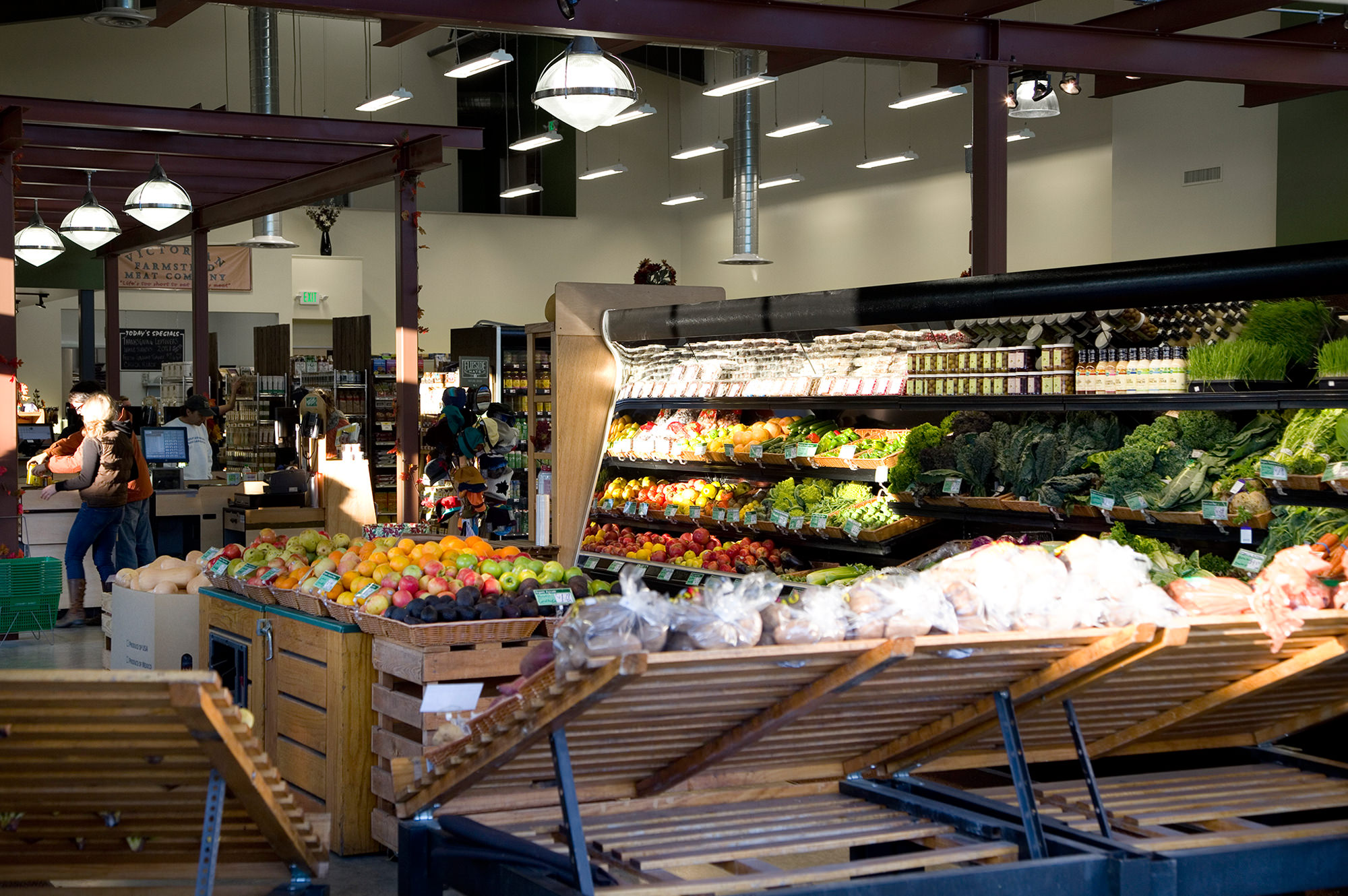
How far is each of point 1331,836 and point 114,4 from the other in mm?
7267

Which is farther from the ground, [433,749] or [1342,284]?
[1342,284]

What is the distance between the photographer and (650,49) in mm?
22328

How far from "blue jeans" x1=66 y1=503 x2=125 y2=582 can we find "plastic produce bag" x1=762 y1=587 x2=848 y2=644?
7.42 meters

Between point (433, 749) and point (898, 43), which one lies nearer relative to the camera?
point (433, 749)

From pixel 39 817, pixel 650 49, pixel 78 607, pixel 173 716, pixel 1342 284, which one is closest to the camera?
pixel 173 716

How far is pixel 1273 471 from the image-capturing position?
4.73 metres

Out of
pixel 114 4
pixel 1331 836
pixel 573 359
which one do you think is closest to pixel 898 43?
pixel 573 359

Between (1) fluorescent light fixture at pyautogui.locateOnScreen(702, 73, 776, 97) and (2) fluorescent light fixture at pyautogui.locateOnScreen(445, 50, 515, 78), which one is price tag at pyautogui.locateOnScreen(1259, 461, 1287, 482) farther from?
(2) fluorescent light fixture at pyautogui.locateOnScreen(445, 50, 515, 78)

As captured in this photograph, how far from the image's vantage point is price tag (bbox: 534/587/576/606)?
465cm

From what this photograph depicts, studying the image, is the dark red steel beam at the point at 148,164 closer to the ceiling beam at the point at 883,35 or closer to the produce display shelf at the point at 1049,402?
the ceiling beam at the point at 883,35

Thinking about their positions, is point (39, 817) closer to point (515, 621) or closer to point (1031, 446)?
point (515, 621)

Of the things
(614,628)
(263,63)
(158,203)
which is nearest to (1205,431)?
(614,628)

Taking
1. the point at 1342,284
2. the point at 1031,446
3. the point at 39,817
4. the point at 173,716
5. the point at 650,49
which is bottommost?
the point at 39,817

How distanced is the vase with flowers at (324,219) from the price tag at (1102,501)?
16.7 meters
